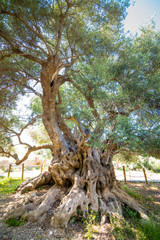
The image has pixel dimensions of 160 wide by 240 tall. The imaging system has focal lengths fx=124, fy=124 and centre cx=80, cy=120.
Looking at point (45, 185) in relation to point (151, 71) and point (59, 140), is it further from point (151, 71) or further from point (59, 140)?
point (151, 71)

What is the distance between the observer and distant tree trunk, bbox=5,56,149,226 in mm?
4574

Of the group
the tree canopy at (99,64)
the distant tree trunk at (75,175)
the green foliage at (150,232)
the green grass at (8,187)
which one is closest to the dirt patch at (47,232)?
the distant tree trunk at (75,175)

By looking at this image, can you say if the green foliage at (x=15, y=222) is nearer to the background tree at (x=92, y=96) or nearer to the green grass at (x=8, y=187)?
the background tree at (x=92, y=96)

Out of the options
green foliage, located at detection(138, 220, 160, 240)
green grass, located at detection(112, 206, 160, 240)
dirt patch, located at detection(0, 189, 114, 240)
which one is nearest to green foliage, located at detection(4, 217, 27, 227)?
dirt patch, located at detection(0, 189, 114, 240)

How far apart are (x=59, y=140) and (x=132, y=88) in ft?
12.9

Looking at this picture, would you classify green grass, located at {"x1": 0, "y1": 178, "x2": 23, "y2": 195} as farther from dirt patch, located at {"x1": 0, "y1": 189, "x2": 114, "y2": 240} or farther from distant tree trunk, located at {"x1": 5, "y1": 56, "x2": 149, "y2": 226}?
dirt patch, located at {"x1": 0, "y1": 189, "x2": 114, "y2": 240}

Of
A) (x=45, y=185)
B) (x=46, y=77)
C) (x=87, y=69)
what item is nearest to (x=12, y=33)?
(x=46, y=77)

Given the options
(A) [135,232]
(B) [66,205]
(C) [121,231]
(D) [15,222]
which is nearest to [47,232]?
(B) [66,205]

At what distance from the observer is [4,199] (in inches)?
222

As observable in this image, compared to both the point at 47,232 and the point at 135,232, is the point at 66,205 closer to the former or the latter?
the point at 47,232

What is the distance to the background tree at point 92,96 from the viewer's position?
175 inches

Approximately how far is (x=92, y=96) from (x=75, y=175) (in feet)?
11.3

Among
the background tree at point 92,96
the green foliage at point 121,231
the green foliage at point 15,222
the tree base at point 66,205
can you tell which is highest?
the background tree at point 92,96

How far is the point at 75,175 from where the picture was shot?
17.4 ft
